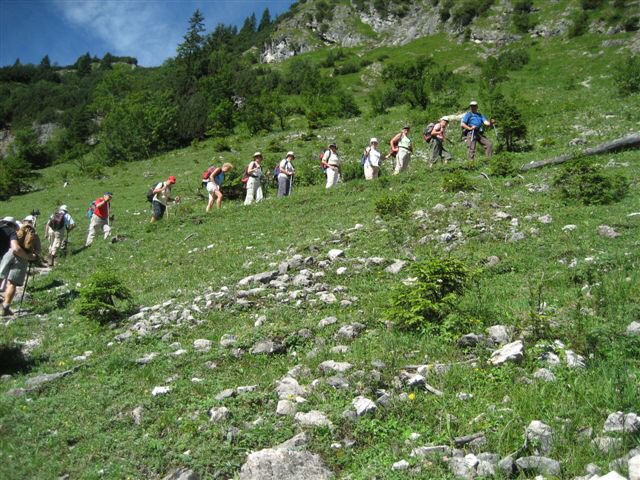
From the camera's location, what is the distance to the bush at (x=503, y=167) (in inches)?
668

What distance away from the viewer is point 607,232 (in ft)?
33.2

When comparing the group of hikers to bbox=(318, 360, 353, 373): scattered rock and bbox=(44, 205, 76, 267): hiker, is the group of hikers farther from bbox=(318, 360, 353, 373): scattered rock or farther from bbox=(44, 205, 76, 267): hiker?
bbox=(318, 360, 353, 373): scattered rock

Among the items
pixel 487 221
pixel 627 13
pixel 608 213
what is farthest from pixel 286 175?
pixel 627 13

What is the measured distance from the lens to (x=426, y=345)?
665 centimetres

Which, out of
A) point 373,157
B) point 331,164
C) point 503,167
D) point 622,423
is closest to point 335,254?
point 622,423

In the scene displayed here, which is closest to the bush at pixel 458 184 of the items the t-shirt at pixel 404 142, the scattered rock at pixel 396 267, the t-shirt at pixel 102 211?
the t-shirt at pixel 404 142

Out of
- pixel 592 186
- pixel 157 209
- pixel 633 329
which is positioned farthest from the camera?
pixel 157 209

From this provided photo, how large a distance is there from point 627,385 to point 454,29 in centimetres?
10623

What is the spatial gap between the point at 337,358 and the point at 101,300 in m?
6.23

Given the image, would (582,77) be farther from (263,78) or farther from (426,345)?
(263,78)

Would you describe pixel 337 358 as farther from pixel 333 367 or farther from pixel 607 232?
pixel 607 232

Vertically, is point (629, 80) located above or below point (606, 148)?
above

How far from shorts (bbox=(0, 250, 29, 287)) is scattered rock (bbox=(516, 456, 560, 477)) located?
12351 millimetres

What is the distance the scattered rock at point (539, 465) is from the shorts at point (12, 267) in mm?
12351
